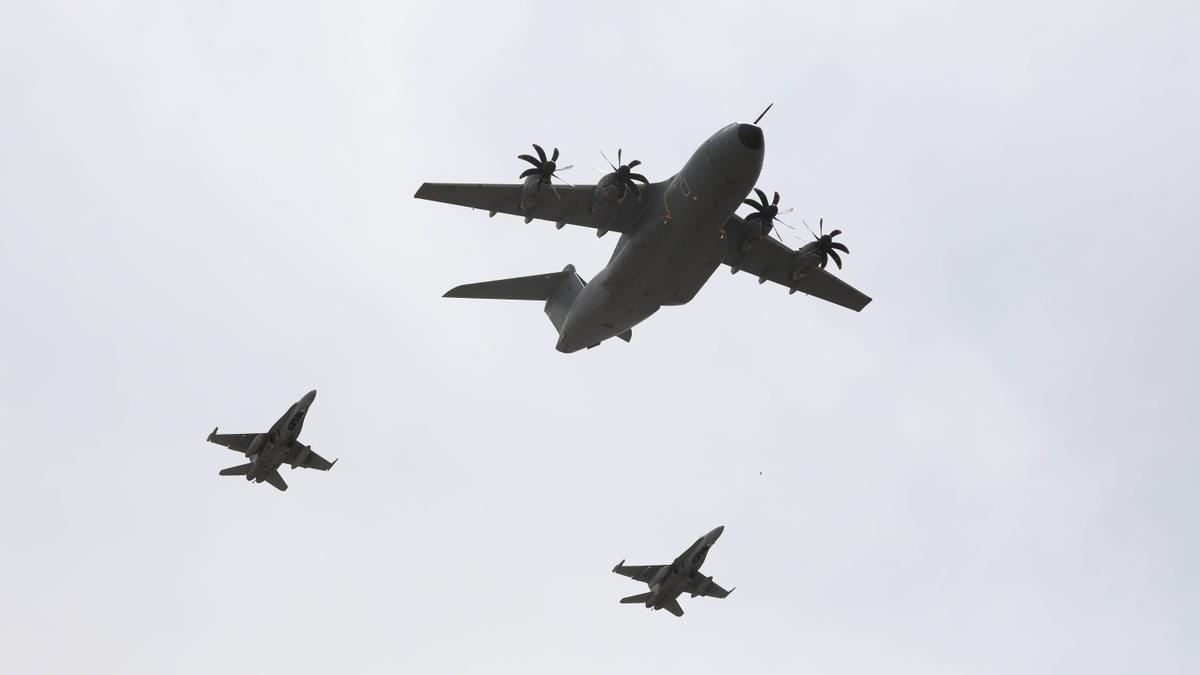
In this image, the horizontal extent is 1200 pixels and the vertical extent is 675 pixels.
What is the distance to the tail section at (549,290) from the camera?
135ft

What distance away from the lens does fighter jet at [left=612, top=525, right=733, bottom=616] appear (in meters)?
43.8

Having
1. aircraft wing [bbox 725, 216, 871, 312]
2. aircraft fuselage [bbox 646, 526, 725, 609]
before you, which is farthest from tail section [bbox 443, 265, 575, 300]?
aircraft fuselage [bbox 646, 526, 725, 609]

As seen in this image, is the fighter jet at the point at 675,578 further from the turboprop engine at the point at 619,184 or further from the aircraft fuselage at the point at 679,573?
the turboprop engine at the point at 619,184

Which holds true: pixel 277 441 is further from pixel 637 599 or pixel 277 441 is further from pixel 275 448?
pixel 637 599

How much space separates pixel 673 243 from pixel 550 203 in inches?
170

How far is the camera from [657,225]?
35.0 m

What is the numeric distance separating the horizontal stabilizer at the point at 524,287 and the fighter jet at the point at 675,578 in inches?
425

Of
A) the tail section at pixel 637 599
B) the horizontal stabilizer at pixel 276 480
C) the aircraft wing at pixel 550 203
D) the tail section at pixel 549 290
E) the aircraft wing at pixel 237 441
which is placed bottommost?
the tail section at pixel 637 599

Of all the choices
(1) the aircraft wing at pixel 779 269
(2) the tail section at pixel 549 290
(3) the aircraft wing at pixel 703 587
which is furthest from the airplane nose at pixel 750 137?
(3) the aircraft wing at pixel 703 587

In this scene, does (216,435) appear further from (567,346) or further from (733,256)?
(733,256)

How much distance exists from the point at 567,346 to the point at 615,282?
4305 mm

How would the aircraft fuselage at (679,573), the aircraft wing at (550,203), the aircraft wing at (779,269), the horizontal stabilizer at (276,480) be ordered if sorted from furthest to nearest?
the aircraft fuselage at (679,573)
the horizontal stabilizer at (276,480)
the aircraft wing at (779,269)
the aircraft wing at (550,203)

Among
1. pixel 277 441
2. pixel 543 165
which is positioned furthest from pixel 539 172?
pixel 277 441

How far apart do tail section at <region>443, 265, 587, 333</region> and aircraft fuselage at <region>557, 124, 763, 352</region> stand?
1805mm
